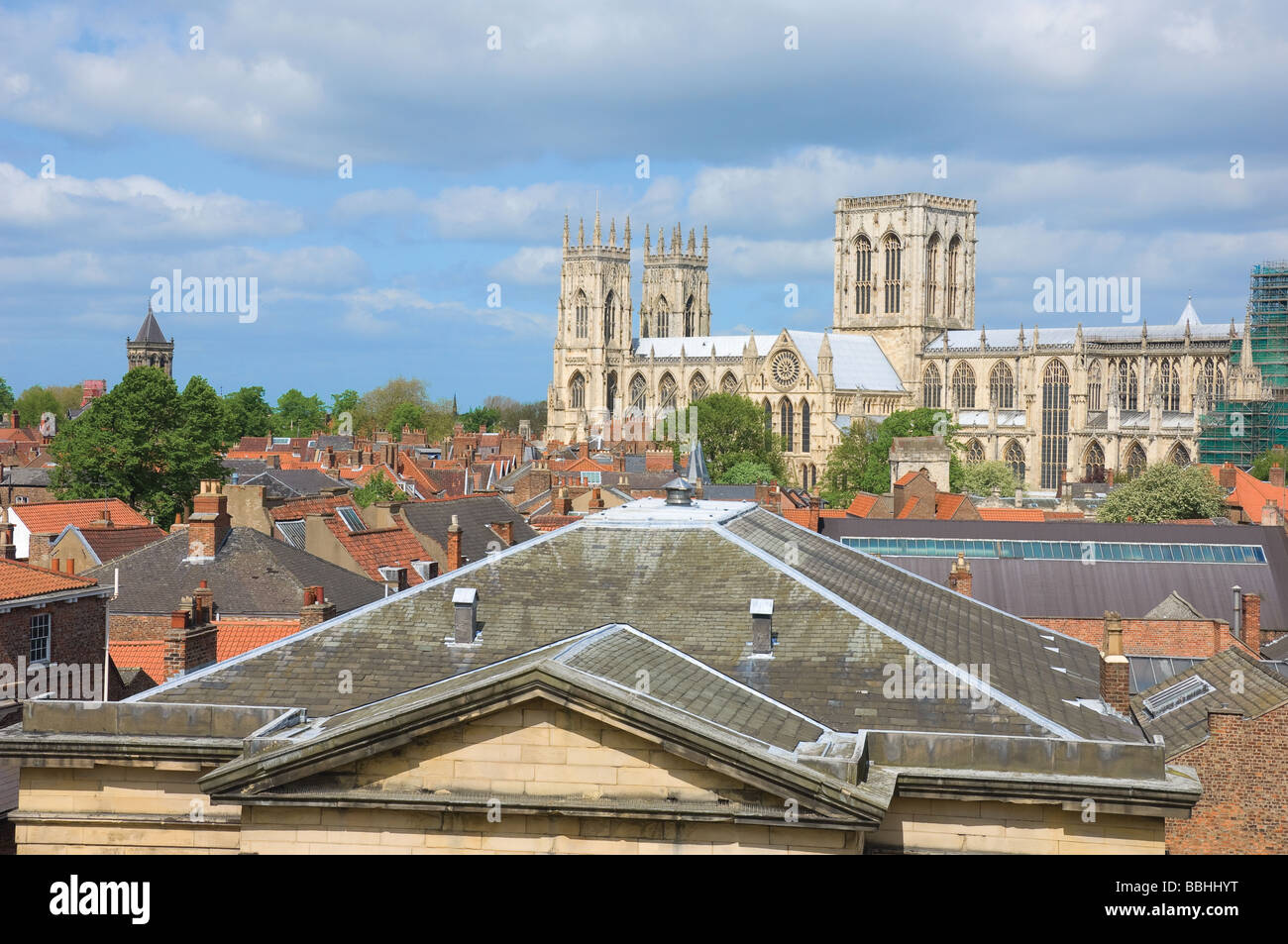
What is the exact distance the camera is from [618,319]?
15700 centimetres

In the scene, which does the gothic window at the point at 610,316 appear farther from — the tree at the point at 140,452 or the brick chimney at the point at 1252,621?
the brick chimney at the point at 1252,621

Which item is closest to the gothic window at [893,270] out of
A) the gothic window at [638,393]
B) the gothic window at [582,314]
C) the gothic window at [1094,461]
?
the gothic window at [638,393]

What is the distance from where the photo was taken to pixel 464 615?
15086mm

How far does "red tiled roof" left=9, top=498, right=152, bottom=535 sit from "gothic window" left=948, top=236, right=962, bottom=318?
105336 millimetres

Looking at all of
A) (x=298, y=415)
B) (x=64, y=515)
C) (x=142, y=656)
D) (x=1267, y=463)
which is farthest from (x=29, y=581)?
(x=298, y=415)

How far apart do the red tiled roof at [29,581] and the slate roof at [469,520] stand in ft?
41.6

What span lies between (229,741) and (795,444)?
116m

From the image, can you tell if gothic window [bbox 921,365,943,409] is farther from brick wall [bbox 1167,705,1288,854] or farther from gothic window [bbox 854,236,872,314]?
brick wall [bbox 1167,705,1288,854]

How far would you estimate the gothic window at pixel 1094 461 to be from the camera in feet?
383

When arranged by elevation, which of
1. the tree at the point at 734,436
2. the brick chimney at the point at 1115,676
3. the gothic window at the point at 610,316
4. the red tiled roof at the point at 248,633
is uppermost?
the gothic window at the point at 610,316

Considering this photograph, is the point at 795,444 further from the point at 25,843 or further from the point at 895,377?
the point at 25,843

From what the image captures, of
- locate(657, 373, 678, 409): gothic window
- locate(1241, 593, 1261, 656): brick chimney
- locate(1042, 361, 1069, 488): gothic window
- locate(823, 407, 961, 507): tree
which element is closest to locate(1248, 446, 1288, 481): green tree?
locate(823, 407, 961, 507): tree

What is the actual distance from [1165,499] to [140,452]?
1688 inches

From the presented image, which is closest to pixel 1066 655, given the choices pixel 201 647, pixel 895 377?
pixel 201 647
